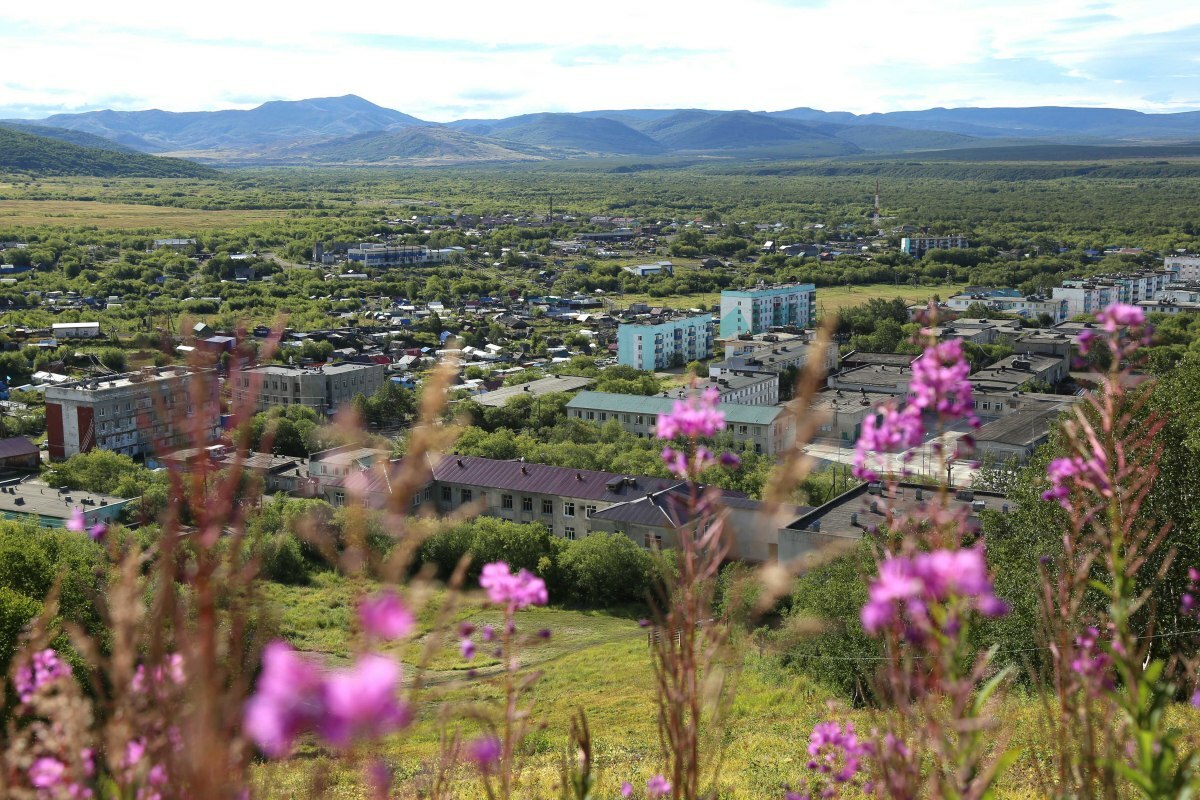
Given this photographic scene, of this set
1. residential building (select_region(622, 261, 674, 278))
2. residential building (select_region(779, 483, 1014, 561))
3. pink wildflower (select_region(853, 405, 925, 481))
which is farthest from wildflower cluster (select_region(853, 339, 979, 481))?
residential building (select_region(622, 261, 674, 278))

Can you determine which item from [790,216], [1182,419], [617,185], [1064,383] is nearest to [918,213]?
[790,216]

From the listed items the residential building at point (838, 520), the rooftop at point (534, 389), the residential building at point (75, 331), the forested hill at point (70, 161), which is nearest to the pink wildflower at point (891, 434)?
the residential building at point (838, 520)

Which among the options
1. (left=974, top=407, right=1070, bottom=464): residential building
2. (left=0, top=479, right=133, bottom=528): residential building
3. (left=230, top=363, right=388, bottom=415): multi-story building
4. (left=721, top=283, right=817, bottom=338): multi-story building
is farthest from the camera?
(left=721, top=283, right=817, bottom=338): multi-story building

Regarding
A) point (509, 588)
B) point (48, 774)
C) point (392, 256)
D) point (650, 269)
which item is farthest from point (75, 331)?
point (509, 588)

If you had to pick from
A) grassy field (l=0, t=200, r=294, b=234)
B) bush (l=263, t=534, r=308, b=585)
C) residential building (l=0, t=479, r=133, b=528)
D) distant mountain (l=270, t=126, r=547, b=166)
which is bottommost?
bush (l=263, t=534, r=308, b=585)

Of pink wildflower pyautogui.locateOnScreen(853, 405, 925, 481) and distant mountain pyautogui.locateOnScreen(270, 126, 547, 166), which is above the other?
distant mountain pyautogui.locateOnScreen(270, 126, 547, 166)

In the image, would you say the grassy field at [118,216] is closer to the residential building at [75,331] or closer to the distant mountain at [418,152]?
the residential building at [75,331]

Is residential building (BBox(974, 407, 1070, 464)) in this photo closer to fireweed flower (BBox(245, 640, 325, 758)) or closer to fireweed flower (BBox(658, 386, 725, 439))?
fireweed flower (BBox(658, 386, 725, 439))

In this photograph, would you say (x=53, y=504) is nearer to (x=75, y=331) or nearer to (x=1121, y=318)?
(x=1121, y=318)
